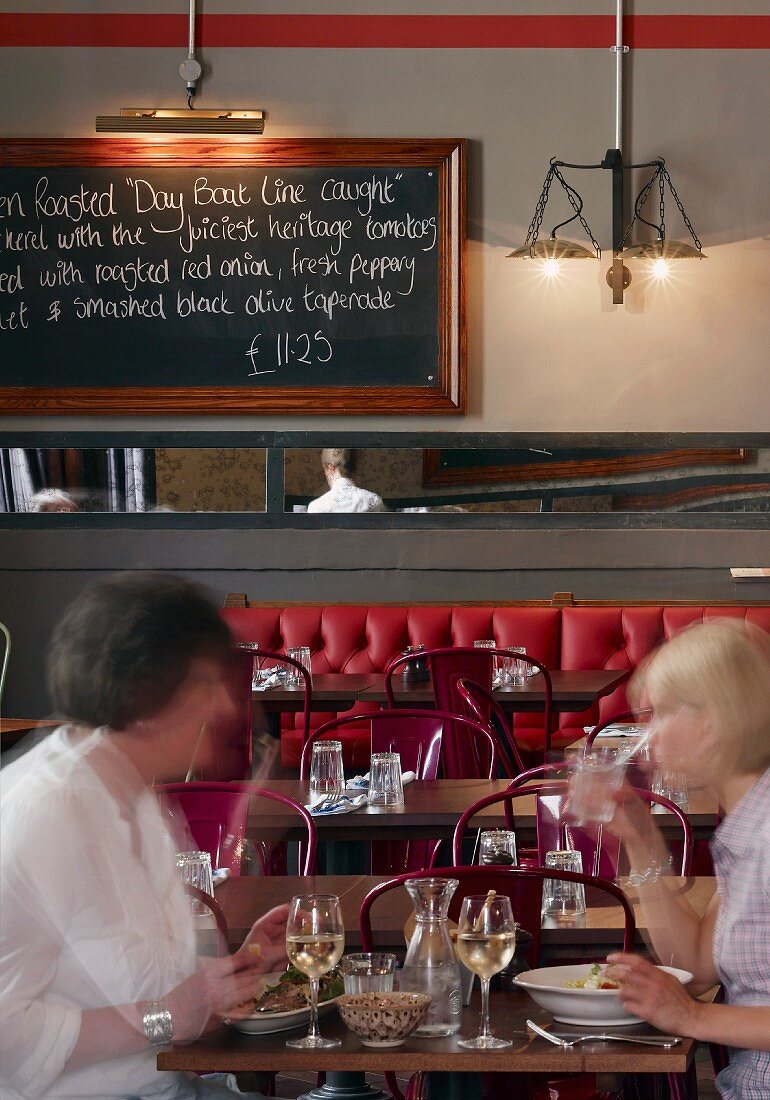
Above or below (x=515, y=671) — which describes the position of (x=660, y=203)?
above

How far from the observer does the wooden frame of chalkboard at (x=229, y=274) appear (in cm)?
591

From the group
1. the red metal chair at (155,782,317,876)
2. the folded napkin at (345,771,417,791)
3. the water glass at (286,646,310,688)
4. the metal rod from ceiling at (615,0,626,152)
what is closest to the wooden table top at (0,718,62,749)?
the water glass at (286,646,310,688)

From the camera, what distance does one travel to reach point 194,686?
1617 millimetres

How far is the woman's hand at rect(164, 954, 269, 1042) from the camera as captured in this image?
156 centimetres

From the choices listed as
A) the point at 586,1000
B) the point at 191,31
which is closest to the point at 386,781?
the point at 586,1000

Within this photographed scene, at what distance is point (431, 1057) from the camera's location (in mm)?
1572

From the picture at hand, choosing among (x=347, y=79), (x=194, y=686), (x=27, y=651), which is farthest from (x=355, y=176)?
(x=194, y=686)

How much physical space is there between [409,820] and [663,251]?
3.45 metres

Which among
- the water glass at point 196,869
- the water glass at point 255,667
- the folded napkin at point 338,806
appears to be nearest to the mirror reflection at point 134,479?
the water glass at point 255,667

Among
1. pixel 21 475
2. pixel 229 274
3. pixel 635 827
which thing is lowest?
pixel 635 827

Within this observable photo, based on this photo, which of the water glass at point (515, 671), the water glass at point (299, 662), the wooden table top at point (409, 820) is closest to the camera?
the wooden table top at point (409, 820)

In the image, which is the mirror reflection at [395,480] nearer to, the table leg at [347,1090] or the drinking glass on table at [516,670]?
the drinking glass on table at [516,670]

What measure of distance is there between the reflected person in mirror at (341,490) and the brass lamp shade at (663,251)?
1.48 m

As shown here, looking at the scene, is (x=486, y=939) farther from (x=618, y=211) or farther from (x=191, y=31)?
(x=191, y=31)
